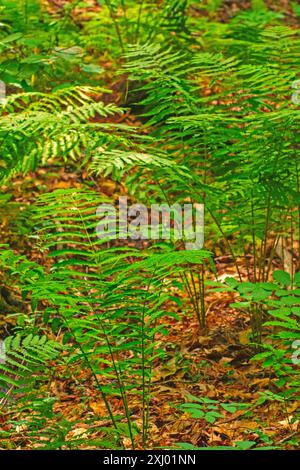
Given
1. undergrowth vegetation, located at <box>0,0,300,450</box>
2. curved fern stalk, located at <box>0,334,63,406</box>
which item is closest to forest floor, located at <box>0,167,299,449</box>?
undergrowth vegetation, located at <box>0,0,300,450</box>

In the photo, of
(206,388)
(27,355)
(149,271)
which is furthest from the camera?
(206,388)

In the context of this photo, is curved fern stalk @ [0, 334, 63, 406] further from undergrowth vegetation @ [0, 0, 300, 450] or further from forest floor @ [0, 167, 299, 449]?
forest floor @ [0, 167, 299, 449]

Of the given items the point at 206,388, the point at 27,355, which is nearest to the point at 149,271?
the point at 27,355

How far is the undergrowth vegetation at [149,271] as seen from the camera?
7.64 feet

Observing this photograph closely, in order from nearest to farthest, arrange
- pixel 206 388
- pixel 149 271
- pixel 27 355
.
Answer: pixel 27 355 → pixel 149 271 → pixel 206 388

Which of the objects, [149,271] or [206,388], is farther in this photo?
[206,388]

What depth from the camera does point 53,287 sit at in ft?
7.28

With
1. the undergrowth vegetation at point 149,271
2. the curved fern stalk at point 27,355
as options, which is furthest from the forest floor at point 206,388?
the curved fern stalk at point 27,355

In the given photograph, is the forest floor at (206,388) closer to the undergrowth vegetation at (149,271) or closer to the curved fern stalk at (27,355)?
the undergrowth vegetation at (149,271)

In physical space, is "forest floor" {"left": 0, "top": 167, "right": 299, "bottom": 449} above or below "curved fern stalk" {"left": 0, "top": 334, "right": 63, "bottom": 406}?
below

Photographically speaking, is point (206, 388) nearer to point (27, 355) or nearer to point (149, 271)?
point (149, 271)

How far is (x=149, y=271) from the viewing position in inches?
96.9

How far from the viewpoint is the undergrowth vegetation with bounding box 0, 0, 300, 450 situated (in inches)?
91.7
